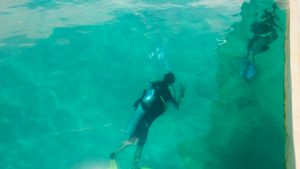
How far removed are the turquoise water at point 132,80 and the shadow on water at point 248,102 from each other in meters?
0.03

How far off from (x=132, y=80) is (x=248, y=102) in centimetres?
414

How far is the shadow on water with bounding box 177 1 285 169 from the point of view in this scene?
7770 millimetres

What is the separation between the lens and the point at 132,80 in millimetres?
9984

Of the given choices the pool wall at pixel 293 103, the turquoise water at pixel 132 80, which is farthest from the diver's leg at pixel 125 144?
the pool wall at pixel 293 103

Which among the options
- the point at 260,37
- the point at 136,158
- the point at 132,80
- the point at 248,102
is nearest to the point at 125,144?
the point at 136,158

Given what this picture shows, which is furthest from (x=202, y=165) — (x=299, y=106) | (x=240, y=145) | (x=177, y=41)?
(x=177, y=41)

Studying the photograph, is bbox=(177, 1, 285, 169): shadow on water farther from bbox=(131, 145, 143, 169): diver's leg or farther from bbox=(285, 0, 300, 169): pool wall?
bbox=(285, 0, 300, 169): pool wall

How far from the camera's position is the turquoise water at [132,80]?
333 inches

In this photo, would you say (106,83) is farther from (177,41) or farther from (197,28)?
(197,28)

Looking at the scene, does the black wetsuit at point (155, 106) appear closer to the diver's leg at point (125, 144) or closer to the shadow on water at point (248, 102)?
the diver's leg at point (125, 144)

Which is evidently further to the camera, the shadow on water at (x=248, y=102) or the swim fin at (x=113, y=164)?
the swim fin at (x=113, y=164)

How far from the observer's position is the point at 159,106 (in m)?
7.35

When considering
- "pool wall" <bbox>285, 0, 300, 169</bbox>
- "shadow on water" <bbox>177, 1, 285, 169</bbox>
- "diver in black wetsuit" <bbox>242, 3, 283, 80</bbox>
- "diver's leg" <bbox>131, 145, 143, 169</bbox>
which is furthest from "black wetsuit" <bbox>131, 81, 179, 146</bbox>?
"diver in black wetsuit" <bbox>242, 3, 283, 80</bbox>

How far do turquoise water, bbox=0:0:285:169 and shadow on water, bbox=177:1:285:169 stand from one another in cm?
3
